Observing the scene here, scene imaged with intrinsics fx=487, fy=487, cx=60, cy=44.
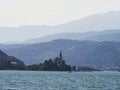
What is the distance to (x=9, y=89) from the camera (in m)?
124

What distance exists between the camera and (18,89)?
409 feet

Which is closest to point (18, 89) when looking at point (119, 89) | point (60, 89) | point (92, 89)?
point (60, 89)

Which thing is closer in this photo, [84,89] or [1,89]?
[1,89]

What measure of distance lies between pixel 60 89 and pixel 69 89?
258 cm

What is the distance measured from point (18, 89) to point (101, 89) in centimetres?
2452

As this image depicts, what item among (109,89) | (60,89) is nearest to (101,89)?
(109,89)

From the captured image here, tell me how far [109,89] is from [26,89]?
2531cm

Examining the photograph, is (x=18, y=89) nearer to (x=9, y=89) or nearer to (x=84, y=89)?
(x=9, y=89)

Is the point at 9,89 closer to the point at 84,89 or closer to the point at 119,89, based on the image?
the point at 84,89

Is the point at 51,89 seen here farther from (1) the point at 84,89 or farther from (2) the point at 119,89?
A: (2) the point at 119,89

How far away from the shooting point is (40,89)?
126000 mm

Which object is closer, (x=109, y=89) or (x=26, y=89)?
(x=26, y=89)

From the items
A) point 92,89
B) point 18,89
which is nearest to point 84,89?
point 92,89

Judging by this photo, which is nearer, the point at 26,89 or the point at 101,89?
the point at 26,89
